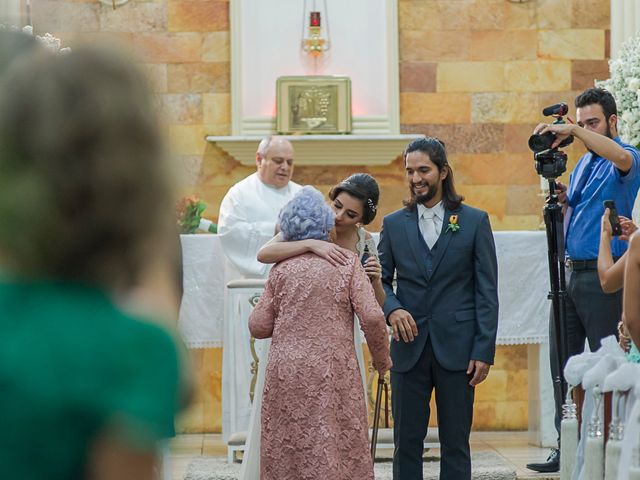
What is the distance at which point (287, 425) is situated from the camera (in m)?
4.75

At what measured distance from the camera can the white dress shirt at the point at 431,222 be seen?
17.6ft

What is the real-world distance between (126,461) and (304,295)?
3.67 m

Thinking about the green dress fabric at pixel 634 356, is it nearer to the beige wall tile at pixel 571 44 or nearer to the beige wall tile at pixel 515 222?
the beige wall tile at pixel 515 222

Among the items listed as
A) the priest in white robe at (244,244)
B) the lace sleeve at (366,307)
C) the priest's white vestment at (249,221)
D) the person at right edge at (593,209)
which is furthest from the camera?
the priest's white vestment at (249,221)

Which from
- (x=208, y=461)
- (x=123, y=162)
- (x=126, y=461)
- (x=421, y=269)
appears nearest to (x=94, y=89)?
(x=123, y=162)

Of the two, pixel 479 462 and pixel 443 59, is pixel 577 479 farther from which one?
pixel 443 59

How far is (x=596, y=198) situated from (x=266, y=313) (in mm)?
2185

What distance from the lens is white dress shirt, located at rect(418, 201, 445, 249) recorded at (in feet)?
17.6

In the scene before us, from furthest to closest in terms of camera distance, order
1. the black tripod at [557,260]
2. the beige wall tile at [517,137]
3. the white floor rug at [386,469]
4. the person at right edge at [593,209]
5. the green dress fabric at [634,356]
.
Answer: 1. the beige wall tile at [517,137]
2. the white floor rug at [386,469]
3. the person at right edge at [593,209]
4. the black tripod at [557,260]
5. the green dress fabric at [634,356]

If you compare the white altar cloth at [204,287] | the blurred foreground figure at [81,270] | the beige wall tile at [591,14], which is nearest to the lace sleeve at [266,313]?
the white altar cloth at [204,287]

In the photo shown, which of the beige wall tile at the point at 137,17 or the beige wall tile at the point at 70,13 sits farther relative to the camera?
the beige wall tile at the point at 137,17

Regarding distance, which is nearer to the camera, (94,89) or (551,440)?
(94,89)

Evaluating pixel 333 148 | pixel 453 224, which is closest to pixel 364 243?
pixel 453 224

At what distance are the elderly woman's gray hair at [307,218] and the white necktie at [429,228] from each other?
62 cm
